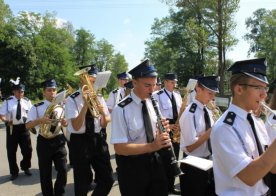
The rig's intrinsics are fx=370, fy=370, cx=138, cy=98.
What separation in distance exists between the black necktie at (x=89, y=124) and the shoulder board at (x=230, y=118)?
322 cm

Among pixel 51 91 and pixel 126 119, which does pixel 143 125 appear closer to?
pixel 126 119

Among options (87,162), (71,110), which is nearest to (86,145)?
(87,162)

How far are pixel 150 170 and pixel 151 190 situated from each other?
0.25m

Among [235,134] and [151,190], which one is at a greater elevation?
[235,134]

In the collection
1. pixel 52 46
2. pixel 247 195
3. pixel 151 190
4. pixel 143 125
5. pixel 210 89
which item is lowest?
pixel 151 190

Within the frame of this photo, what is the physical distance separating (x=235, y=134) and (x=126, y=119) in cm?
161

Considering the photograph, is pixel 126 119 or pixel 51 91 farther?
pixel 51 91

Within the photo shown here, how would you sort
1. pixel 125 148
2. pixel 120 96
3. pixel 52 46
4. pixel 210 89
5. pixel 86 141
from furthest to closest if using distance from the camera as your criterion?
pixel 52 46, pixel 120 96, pixel 86 141, pixel 210 89, pixel 125 148

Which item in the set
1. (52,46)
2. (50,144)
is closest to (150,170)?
(50,144)

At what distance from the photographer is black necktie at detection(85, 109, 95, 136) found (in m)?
5.56

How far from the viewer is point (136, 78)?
Answer: 13.1 feet

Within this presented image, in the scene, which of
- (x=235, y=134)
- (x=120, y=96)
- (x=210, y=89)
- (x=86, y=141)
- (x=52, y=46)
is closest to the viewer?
(x=235, y=134)

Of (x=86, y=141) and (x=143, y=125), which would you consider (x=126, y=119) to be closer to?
(x=143, y=125)

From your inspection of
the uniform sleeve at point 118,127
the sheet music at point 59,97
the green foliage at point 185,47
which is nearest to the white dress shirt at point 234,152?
the uniform sleeve at point 118,127
